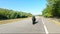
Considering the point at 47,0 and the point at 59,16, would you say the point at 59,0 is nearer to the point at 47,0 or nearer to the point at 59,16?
the point at 59,16

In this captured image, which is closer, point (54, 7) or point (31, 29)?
point (31, 29)

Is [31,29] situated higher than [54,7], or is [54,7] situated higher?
→ [54,7]

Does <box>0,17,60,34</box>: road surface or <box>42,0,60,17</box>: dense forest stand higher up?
<box>42,0,60,17</box>: dense forest

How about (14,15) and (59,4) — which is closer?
(59,4)

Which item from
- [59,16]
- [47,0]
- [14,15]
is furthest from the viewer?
[14,15]

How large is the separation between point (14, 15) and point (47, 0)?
212ft

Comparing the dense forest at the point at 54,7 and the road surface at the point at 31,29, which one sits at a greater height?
the dense forest at the point at 54,7

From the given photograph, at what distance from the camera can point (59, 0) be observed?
51.6 m

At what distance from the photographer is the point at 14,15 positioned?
125 m

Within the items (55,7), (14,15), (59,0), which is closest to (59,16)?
(55,7)

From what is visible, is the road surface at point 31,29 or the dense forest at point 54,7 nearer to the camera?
the road surface at point 31,29

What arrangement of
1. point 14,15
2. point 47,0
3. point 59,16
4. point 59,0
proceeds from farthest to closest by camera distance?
point 14,15 < point 47,0 < point 59,16 < point 59,0

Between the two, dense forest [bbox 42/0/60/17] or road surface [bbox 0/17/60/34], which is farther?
dense forest [bbox 42/0/60/17]

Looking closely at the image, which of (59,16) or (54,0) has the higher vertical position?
(54,0)
